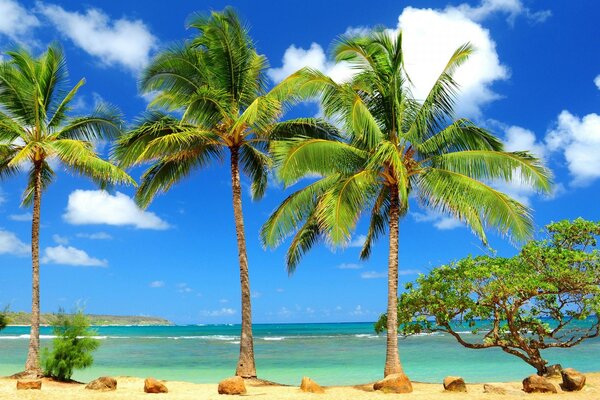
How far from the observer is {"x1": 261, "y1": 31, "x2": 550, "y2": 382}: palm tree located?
13578 mm

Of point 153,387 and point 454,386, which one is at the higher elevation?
point 454,386

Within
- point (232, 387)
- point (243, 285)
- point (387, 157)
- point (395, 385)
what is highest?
point (387, 157)

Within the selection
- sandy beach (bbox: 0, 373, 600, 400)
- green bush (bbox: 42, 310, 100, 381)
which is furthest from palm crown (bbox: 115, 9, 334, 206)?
sandy beach (bbox: 0, 373, 600, 400)

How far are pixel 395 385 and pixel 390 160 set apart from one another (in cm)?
509

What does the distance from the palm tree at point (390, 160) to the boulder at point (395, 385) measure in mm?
1049

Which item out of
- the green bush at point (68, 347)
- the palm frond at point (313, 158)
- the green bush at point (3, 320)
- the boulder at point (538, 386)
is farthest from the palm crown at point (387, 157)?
the green bush at point (3, 320)

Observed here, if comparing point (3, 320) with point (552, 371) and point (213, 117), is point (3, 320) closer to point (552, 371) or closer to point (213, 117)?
point (213, 117)

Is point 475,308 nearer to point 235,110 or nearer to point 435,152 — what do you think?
point 435,152

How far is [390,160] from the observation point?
13758mm

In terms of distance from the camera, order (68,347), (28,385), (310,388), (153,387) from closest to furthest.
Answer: (310,388) < (153,387) < (28,385) < (68,347)

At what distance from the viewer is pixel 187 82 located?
1691cm

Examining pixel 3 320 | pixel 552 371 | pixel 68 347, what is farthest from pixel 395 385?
pixel 3 320

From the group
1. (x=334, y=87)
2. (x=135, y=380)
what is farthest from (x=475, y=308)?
(x=135, y=380)

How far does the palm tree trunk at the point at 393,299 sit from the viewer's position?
1396 cm
